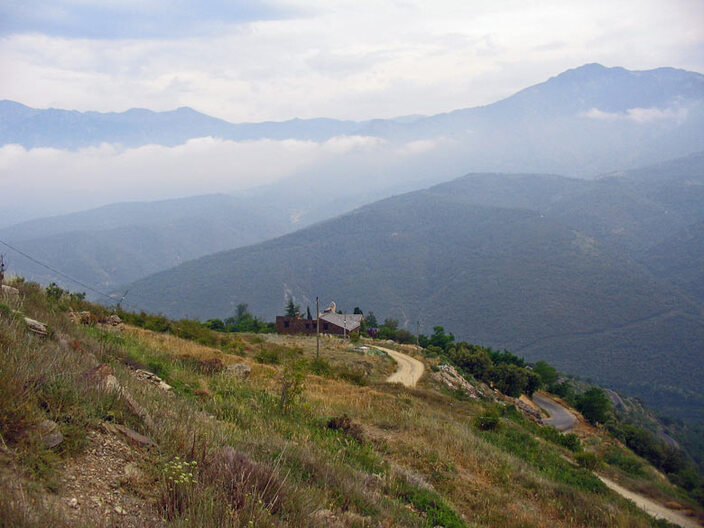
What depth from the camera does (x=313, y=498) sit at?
16.4 ft

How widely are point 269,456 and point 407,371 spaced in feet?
89.1

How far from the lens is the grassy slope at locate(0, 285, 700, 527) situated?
13.2 ft

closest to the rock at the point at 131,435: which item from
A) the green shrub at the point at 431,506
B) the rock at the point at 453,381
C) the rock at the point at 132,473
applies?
the rock at the point at 132,473

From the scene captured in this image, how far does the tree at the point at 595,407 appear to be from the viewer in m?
42.0

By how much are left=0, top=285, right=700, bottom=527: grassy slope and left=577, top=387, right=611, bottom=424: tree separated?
31994mm

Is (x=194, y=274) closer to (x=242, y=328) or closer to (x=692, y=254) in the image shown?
(x=242, y=328)

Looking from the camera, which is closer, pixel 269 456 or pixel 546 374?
pixel 269 456

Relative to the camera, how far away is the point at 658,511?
40.1 ft

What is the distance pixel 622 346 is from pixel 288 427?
107m

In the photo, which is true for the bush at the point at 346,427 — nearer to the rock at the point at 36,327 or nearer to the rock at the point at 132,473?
the rock at the point at 132,473

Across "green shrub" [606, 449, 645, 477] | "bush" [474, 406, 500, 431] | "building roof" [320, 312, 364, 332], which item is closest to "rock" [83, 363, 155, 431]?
"bush" [474, 406, 500, 431]

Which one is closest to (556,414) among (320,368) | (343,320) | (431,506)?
(343,320)

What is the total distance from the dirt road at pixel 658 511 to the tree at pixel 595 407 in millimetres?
31018

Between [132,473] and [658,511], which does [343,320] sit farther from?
[132,473]
